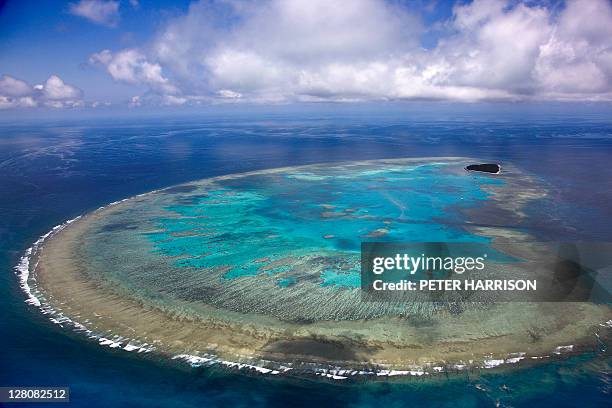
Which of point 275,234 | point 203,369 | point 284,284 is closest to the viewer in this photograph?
point 203,369

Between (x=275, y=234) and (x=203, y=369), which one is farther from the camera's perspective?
(x=275, y=234)

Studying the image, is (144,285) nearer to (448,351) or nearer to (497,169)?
(448,351)

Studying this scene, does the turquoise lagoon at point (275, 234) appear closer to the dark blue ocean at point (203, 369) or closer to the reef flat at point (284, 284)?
the reef flat at point (284, 284)

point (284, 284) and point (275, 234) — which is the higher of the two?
point (275, 234)

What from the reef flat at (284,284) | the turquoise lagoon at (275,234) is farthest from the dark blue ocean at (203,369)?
the turquoise lagoon at (275,234)

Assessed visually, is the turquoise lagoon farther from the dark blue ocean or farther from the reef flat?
the dark blue ocean

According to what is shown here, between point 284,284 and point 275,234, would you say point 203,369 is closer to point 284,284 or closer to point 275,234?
point 284,284

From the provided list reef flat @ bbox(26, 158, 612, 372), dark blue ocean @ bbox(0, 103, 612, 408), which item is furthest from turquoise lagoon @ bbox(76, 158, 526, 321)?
dark blue ocean @ bbox(0, 103, 612, 408)

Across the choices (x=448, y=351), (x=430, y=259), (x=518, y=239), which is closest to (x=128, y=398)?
(x=448, y=351)

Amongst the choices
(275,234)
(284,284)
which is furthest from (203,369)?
(275,234)
